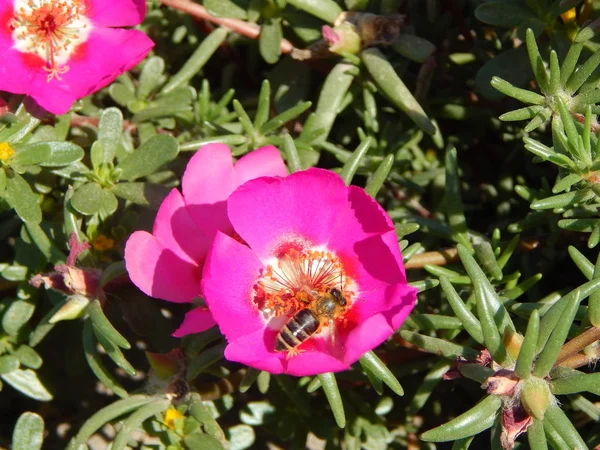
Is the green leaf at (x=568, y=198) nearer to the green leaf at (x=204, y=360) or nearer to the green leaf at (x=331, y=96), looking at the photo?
the green leaf at (x=331, y=96)

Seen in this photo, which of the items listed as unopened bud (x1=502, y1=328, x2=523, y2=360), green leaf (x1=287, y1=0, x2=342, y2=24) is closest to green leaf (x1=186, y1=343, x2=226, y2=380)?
unopened bud (x1=502, y1=328, x2=523, y2=360)

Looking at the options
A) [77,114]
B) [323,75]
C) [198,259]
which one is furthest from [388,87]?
[77,114]

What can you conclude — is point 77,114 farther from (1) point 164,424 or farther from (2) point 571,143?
(2) point 571,143

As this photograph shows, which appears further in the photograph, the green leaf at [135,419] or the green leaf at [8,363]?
the green leaf at [8,363]

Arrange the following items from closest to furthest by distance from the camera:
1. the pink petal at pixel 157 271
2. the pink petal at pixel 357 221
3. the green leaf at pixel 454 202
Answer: the pink petal at pixel 357 221 < the pink petal at pixel 157 271 < the green leaf at pixel 454 202

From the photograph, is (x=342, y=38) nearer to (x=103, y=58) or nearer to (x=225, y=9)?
(x=225, y=9)

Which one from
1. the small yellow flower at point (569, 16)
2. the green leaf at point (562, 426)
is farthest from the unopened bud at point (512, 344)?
the small yellow flower at point (569, 16)

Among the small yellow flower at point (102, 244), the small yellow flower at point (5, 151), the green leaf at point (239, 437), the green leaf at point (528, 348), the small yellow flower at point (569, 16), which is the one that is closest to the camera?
the green leaf at point (528, 348)
